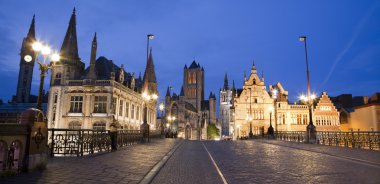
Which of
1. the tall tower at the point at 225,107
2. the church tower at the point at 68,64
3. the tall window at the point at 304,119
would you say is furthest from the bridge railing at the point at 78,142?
the tall tower at the point at 225,107

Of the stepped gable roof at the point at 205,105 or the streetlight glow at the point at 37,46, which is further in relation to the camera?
the stepped gable roof at the point at 205,105

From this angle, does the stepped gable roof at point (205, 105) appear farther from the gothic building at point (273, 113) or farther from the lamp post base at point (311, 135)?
the lamp post base at point (311, 135)

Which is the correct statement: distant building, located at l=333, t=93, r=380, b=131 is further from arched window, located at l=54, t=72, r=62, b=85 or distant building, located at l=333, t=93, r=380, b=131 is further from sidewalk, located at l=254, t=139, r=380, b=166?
arched window, located at l=54, t=72, r=62, b=85

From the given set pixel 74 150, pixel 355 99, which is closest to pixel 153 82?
pixel 355 99

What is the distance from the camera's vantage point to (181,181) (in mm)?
6562

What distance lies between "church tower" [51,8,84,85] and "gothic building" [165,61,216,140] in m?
47.3

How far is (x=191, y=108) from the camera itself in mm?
109688

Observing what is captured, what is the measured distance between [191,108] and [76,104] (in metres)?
71.6

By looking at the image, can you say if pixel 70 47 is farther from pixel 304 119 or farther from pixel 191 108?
pixel 191 108

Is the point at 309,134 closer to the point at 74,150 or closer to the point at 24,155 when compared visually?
the point at 74,150

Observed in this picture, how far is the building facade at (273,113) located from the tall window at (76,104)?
3058cm

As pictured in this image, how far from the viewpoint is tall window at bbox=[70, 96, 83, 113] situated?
1583 inches

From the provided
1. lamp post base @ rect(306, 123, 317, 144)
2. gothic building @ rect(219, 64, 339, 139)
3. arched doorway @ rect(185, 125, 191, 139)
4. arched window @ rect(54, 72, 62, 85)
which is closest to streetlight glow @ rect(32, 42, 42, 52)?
lamp post base @ rect(306, 123, 317, 144)

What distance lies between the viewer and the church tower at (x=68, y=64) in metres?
42.3
